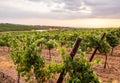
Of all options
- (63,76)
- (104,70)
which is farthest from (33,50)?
(104,70)

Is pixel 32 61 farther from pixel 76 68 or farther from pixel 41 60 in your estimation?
pixel 76 68

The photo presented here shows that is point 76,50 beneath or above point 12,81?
above

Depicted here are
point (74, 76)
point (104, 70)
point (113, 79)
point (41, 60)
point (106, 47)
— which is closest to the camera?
point (74, 76)

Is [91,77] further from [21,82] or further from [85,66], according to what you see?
[21,82]

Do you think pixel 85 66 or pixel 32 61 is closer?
pixel 85 66

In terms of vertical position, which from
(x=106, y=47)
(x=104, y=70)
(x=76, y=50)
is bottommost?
(x=104, y=70)

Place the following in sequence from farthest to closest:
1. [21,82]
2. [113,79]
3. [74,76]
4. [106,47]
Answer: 1. [106,47]
2. [113,79]
3. [21,82]
4. [74,76]

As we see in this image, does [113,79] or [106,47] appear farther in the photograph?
[106,47]

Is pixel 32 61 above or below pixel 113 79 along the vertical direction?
above

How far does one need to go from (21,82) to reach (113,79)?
8.74m

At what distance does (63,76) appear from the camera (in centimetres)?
1252

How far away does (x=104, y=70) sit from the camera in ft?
100

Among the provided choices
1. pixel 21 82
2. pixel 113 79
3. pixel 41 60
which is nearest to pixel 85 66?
pixel 41 60

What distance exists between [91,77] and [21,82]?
42.2 feet
